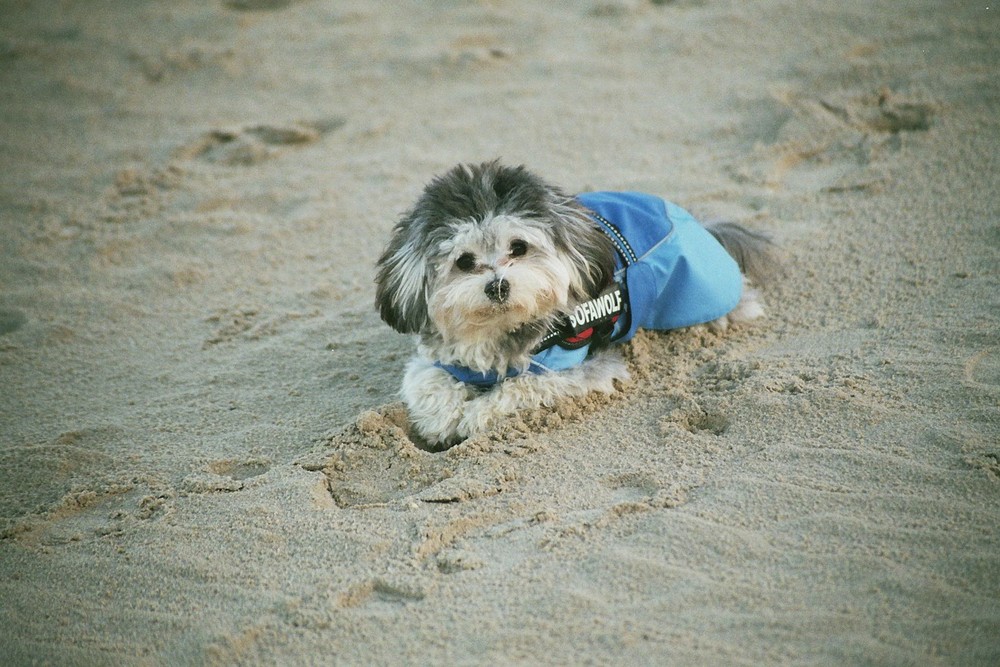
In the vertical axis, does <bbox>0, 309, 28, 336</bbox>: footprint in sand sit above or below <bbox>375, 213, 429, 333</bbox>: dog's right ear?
below

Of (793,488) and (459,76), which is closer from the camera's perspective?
(793,488)

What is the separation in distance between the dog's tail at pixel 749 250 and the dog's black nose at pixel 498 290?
67.7 inches

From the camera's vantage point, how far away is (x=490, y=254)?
12.6ft

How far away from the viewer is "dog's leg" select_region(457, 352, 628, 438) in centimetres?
411

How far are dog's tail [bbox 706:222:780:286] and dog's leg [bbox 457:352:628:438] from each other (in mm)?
1253

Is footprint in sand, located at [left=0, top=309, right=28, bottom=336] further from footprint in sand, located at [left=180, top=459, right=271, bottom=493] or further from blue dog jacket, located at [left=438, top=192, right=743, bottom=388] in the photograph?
blue dog jacket, located at [left=438, top=192, right=743, bottom=388]

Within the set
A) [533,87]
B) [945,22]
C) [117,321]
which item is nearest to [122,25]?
[533,87]

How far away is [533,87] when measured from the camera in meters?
7.43

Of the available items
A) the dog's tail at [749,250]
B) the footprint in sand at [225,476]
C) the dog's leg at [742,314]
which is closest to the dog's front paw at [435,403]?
the footprint in sand at [225,476]

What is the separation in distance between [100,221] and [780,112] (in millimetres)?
4868

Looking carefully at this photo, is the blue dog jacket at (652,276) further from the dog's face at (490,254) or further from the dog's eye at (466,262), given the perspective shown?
the dog's eye at (466,262)

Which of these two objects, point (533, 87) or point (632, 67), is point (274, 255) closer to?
point (533, 87)

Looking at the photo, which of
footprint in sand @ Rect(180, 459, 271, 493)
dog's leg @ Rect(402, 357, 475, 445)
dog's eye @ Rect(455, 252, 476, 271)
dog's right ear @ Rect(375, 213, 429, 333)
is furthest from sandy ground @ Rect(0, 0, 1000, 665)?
dog's eye @ Rect(455, 252, 476, 271)

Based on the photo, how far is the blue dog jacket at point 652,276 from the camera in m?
4.24
